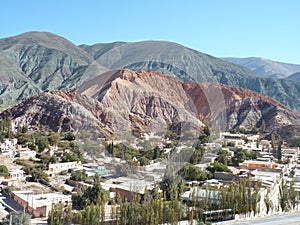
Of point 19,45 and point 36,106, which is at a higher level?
point 19,45

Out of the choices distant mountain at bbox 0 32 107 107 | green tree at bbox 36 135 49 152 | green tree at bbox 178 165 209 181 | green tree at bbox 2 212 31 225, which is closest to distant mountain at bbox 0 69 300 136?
green tree at bbox 178 165 209 181

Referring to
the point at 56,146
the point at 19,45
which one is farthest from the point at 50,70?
the point at 56,146

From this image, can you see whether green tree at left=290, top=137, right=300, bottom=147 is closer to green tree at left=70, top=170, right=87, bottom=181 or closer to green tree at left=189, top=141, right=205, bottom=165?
green tree at left=189, top=141, right=205, bottom=165

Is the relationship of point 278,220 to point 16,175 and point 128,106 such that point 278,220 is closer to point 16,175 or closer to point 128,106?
point 128,106

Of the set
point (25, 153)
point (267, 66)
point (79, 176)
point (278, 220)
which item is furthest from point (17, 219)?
point (267, 66)

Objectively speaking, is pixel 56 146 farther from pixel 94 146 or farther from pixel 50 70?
pixel 50 70

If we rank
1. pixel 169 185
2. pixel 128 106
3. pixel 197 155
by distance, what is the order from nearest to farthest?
pixel 169 185 → pixel 128 106 → pixel 197 155
